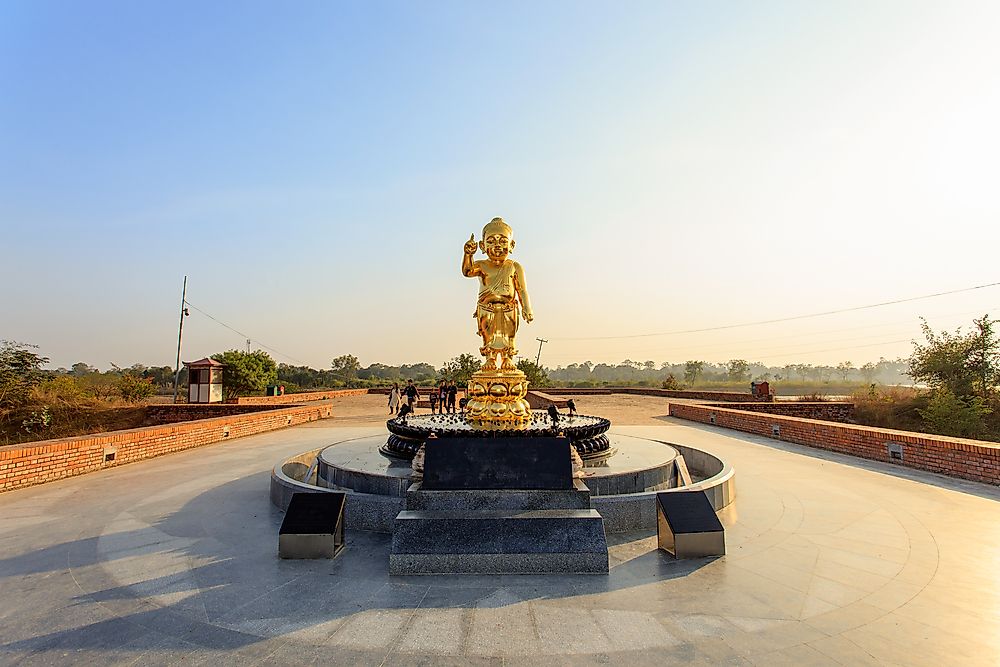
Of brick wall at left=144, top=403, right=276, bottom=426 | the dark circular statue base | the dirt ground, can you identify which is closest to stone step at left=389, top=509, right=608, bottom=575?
the dark circular statue base

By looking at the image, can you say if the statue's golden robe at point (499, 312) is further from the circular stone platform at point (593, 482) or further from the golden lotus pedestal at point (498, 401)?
the circular stone platform at point (593, 482)

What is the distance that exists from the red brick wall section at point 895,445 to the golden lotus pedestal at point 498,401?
276 inches

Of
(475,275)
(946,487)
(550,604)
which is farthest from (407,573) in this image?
(946,487)

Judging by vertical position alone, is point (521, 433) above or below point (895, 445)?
above

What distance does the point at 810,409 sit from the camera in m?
18.9

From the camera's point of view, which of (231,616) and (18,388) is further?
(18,388)

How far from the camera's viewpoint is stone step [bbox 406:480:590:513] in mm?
4664

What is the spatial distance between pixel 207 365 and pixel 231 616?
21.9m

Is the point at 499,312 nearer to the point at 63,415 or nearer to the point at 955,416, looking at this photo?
the point at 955,416

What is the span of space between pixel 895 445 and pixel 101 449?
14.5m

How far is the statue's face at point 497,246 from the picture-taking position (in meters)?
6.60

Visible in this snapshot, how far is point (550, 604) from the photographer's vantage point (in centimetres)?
352

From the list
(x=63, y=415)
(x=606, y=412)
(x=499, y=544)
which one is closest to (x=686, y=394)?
(x=606, y=412)

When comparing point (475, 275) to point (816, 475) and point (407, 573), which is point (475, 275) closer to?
point (407, 573)
